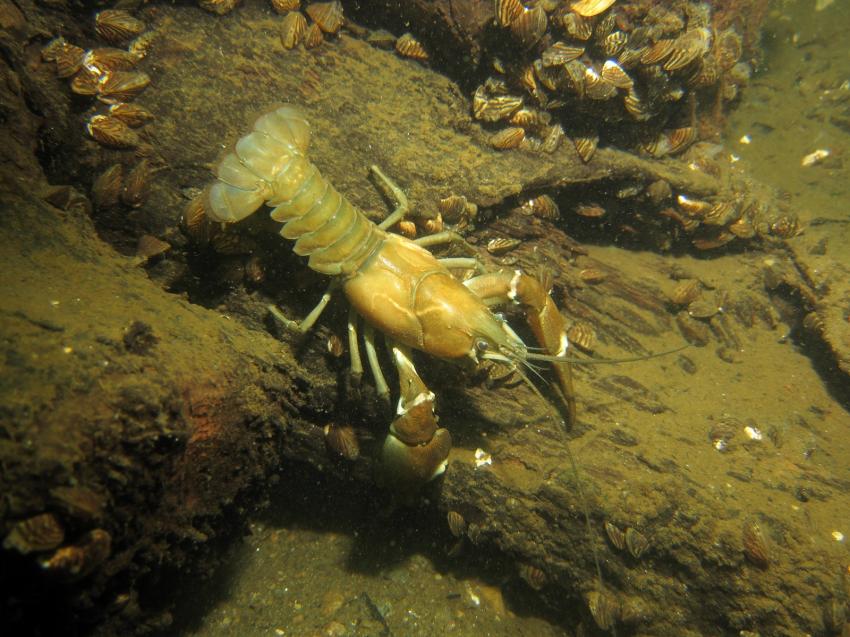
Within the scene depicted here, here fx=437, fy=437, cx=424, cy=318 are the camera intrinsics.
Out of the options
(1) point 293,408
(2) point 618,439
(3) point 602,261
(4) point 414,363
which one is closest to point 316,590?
(1) point 293,408

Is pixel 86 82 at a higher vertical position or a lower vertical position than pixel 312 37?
lower

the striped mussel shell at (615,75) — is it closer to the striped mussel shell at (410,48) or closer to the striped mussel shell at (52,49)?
the striped mussel shell at (410,48)

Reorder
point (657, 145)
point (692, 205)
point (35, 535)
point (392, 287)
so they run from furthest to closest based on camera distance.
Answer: point (657, 145) → point (692, 205) → point (392, 287) → point (35, 535)

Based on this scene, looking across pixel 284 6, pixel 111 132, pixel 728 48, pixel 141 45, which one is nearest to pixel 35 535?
pixel 111 132

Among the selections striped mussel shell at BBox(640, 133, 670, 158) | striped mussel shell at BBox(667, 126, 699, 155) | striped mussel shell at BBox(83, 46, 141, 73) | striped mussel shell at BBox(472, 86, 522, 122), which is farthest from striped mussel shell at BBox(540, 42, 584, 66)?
striped mussel shell at BBox(83, 46, 141, 73)

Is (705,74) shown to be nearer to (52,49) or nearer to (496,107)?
(496,107)

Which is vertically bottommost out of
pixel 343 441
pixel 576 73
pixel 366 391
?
pixel 343 441

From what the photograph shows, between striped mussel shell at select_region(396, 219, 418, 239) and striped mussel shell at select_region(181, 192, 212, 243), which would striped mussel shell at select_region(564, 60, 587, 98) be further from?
striped mussel shell at select_region(181, 192, 212, 243)
